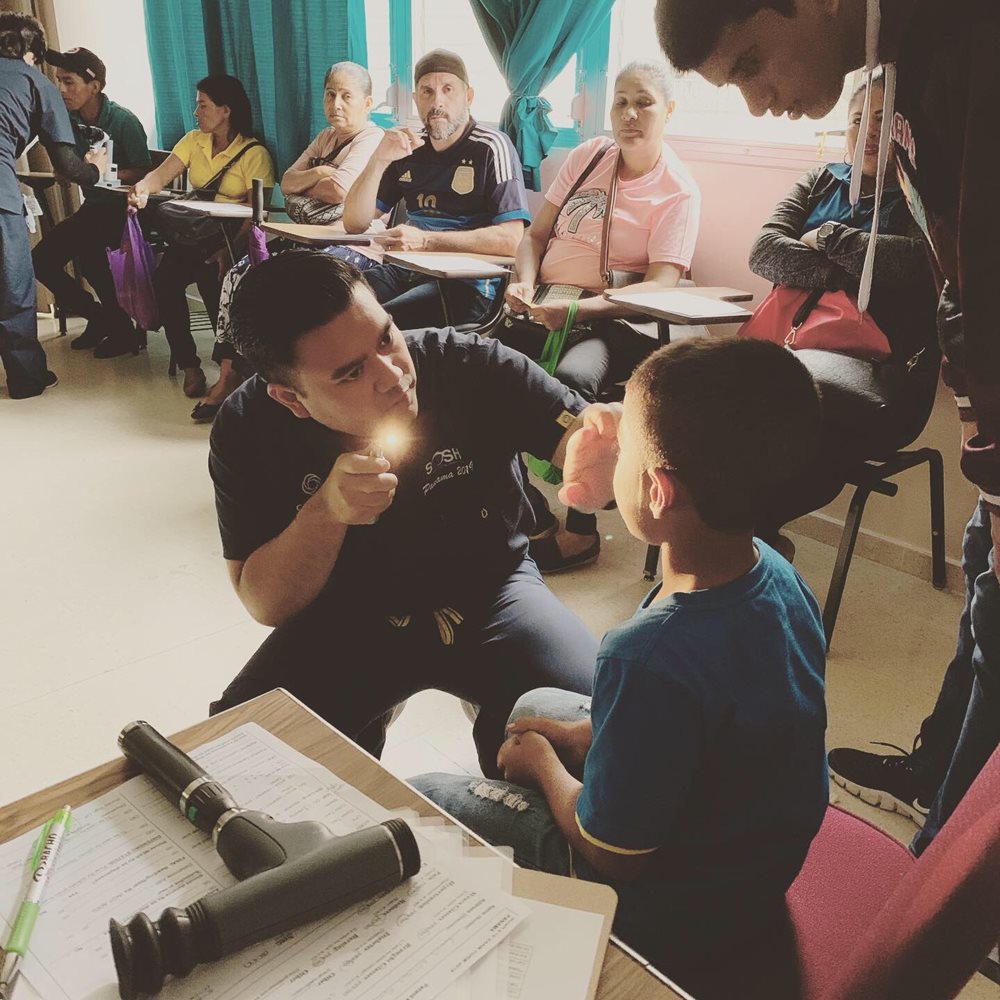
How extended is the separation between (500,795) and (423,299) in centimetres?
254

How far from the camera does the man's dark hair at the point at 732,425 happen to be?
0.83 m

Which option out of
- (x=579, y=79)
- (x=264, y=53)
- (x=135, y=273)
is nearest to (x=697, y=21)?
(x=579, y=79)

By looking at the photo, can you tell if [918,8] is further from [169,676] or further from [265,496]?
[169,676]

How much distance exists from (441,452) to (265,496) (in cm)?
29

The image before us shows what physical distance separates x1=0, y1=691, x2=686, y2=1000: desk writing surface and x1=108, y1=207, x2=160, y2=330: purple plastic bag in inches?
159

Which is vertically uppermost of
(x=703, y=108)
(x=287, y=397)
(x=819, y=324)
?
(x=703, y=108)

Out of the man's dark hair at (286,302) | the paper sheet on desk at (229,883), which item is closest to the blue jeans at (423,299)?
the man's dark hair at (286,302)

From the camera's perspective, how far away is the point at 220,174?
4.68 m

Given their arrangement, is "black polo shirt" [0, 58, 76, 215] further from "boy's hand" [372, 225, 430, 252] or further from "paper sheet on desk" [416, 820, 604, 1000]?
"paper sheet on desk" [416, 820, 604, 1000]

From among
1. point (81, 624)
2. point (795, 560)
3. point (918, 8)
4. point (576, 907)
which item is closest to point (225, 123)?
point (81, 624)

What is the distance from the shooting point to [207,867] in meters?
0.65

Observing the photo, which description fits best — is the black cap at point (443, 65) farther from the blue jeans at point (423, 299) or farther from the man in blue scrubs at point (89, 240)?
the man in blue scrubs at point (89, 240)

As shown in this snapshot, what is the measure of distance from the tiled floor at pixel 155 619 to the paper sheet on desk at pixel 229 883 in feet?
3.78

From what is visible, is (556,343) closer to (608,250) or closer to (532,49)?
(608,250)
